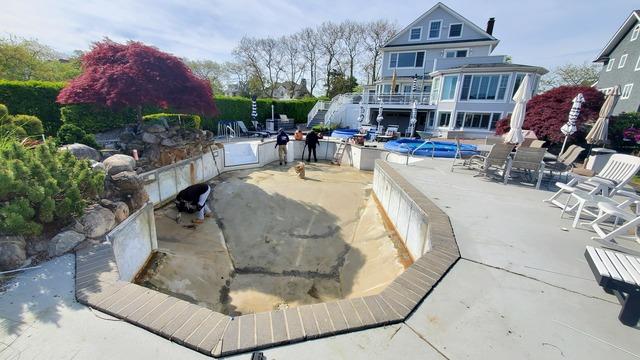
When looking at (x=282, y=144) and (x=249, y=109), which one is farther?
(x=249, y=109)

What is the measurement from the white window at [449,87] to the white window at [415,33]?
7.04m

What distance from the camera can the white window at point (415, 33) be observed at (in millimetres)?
24047

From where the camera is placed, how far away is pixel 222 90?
4844cm

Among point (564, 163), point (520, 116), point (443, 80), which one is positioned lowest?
point (564, 163)

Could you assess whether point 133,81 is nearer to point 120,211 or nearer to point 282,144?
point 120,211

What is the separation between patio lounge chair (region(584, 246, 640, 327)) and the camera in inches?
86.9

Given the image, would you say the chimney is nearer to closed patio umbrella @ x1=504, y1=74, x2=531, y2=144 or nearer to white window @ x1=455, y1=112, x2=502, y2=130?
white window @ x1=455, y1=112, x2=502, y2=130

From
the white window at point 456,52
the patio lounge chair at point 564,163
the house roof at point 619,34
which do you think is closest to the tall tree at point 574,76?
the house roof at point 619,34

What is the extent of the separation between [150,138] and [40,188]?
17.6 feet

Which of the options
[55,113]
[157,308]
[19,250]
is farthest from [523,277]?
[55,113]

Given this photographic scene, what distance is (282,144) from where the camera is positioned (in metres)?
12.7

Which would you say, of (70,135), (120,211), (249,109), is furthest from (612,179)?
(249,109)

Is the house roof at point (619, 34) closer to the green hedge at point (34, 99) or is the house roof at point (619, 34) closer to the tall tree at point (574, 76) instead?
the tall tree at point (574, 76)

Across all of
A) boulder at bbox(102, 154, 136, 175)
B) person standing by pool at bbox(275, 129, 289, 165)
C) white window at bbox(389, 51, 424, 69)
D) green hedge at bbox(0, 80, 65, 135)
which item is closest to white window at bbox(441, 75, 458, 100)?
white window at bbox(389, 51, 424, 69)
